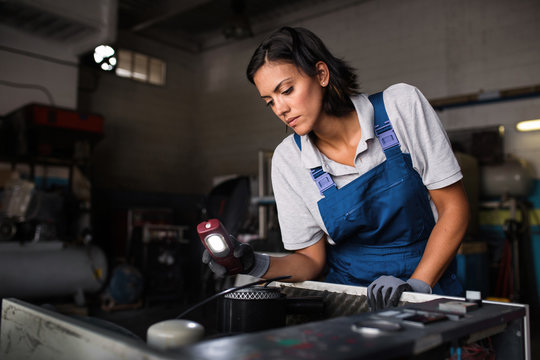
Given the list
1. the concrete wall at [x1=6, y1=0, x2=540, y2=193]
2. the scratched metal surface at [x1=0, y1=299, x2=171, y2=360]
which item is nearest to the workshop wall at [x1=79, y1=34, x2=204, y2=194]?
the concrete wall at [x1=6, y1=0, x2=540, y2=193]

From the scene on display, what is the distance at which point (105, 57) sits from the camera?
3760 mm

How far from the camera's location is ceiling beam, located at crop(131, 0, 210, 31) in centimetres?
603

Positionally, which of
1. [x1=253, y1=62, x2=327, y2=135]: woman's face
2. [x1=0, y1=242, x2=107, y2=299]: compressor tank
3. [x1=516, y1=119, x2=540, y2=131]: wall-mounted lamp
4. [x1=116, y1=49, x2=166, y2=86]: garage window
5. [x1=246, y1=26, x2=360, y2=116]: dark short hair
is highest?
[x1=116, y1=49, x2=166, y2=86]: garage window

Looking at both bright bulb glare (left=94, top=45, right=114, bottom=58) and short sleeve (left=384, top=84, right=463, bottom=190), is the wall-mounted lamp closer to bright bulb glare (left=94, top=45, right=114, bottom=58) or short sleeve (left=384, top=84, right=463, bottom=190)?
short sleeve (left=384, top=84, right=463, bottom=190)

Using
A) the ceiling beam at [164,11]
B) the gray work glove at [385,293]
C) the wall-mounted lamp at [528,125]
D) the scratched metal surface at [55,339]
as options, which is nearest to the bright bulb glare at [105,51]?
the ceiling beam at [164,11]

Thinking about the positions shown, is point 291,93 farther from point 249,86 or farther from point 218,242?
point 249,86

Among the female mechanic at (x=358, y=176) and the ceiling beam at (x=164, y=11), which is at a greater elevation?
the ceiling beam at (x=164, y=11)

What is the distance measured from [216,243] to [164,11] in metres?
6.15

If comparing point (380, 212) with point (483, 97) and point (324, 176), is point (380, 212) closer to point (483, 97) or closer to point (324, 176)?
point (324, 176)

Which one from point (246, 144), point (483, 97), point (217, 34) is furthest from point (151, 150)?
point (483, 97)

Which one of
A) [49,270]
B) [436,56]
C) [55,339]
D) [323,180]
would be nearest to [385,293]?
[323,180]

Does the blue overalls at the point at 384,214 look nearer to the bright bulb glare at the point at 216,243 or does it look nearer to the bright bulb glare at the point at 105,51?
the bright bulb glare at the point at 216,243

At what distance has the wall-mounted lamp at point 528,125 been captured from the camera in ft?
14.0

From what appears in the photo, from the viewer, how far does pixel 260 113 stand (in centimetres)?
710
